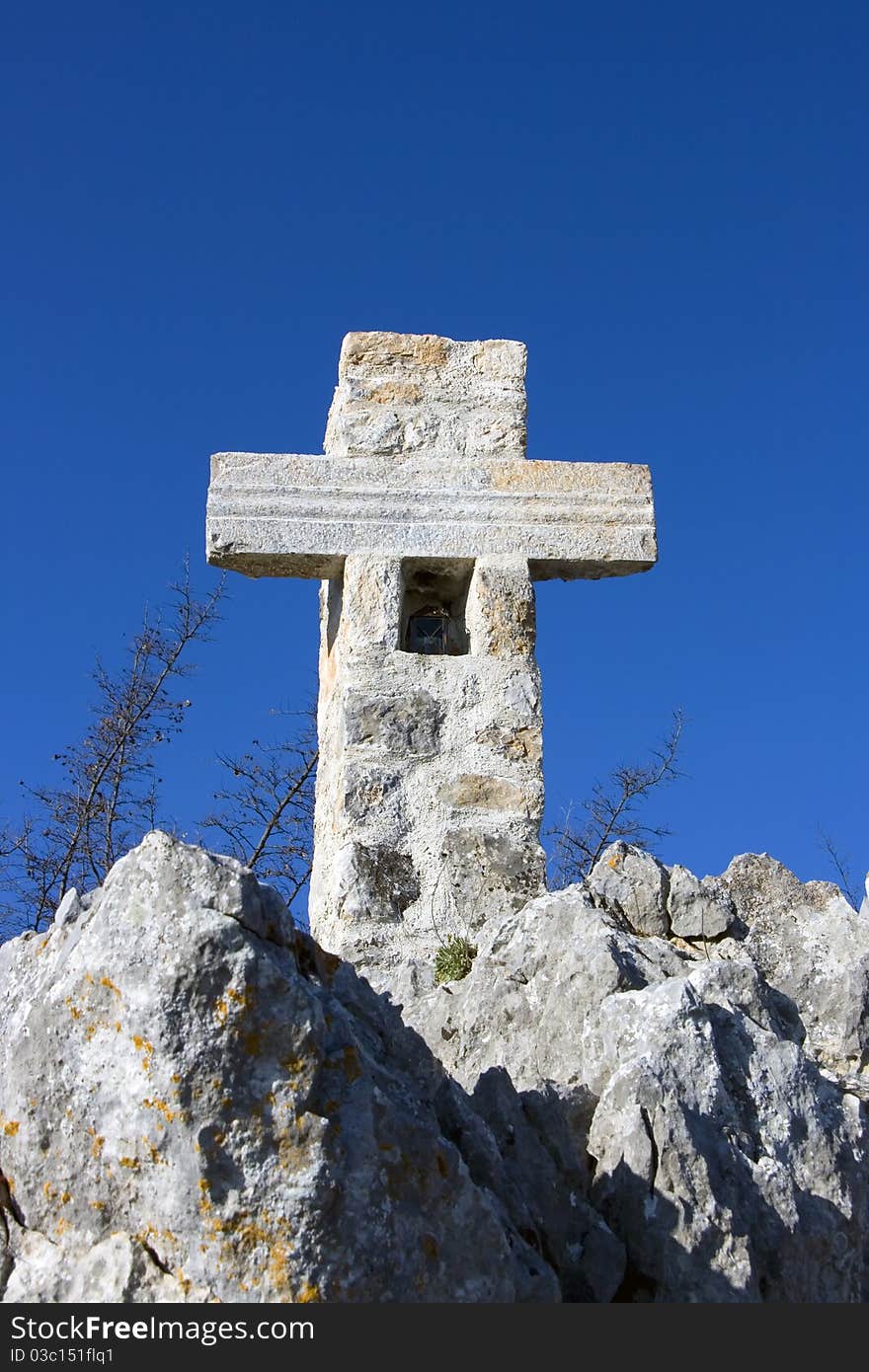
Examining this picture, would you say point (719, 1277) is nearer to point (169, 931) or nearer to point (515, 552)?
point (169, 931)

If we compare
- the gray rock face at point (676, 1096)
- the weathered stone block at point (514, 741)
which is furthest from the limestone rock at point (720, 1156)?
the weathered stone block at point (514, 741)

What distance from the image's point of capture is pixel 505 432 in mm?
6766

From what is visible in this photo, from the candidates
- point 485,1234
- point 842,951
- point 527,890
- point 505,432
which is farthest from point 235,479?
point 485,1234

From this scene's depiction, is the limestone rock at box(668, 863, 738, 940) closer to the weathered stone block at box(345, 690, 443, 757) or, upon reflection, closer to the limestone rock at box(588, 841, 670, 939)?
the limestone rock at box(588, 841, 670, 939)

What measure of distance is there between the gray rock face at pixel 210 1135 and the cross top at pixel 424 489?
11.9 feet

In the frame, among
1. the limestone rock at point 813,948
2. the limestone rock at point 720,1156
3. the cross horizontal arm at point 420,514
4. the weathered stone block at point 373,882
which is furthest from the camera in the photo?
the cross horizontal arm at point 420,514

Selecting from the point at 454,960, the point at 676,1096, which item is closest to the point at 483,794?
the point at 454,960

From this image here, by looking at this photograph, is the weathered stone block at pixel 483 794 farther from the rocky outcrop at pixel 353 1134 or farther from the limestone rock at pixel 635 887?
the rocky outcrop at pixel 353 1134

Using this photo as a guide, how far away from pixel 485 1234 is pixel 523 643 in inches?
149

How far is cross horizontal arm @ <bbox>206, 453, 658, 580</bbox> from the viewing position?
6.46 metres

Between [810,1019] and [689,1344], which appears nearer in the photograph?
[689,1344]

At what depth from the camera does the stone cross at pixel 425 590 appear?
602 centimetres

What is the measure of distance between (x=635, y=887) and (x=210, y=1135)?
3086mm

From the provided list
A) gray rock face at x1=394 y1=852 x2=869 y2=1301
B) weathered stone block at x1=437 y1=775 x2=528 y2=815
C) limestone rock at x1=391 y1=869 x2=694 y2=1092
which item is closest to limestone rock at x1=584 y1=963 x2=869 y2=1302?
gray rock face at x1=394 y1=852 x2=869 y2=1301
